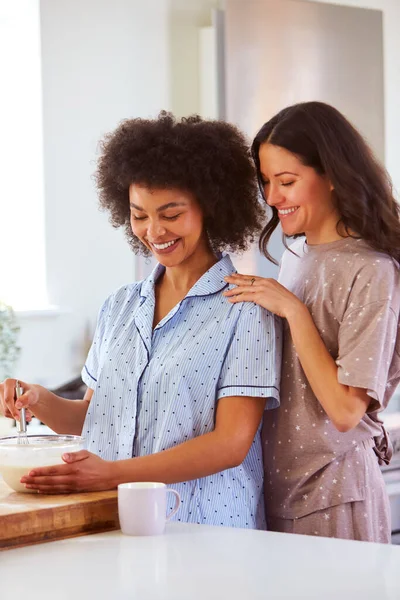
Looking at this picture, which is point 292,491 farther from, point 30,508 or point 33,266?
point 33,266

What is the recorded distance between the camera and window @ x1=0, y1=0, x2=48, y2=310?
12.2 feet

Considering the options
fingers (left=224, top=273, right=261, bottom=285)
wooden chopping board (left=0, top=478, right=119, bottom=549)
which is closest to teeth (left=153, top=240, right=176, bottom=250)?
fingers (left=224, top=273, right=261, bottom=285)

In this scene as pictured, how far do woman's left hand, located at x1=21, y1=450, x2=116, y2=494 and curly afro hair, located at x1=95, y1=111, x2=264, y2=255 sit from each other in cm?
54

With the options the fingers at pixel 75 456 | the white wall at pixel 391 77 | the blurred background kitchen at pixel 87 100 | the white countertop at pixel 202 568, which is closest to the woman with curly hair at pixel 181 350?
the fingers at pixel 75 456

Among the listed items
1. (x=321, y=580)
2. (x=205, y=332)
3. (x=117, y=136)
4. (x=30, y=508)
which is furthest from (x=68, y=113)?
(x=321, y=580)

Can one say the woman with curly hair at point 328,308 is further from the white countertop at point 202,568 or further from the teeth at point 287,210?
the white countertop at point 202,568

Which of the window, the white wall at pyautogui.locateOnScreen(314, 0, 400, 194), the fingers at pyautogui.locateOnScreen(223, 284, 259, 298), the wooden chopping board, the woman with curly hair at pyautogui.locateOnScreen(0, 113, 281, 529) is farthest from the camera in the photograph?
the white wall at pyautogui.locateOnScreen(314, 0, 400, 194)

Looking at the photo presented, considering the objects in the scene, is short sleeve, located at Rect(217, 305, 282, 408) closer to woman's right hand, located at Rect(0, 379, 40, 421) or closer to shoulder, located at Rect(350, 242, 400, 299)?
shoulder, located at Rect(350, 242, 400, 299)

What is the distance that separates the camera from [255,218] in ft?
6.68

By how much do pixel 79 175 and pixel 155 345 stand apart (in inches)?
79.1

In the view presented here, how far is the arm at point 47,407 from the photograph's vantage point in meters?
1.89

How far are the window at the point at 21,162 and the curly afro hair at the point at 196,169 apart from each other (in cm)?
175

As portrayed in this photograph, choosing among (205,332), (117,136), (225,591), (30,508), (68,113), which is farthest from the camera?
(68,113)

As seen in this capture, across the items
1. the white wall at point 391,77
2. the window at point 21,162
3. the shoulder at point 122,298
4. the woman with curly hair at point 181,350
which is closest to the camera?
the woman with curly hair at point 181,350
